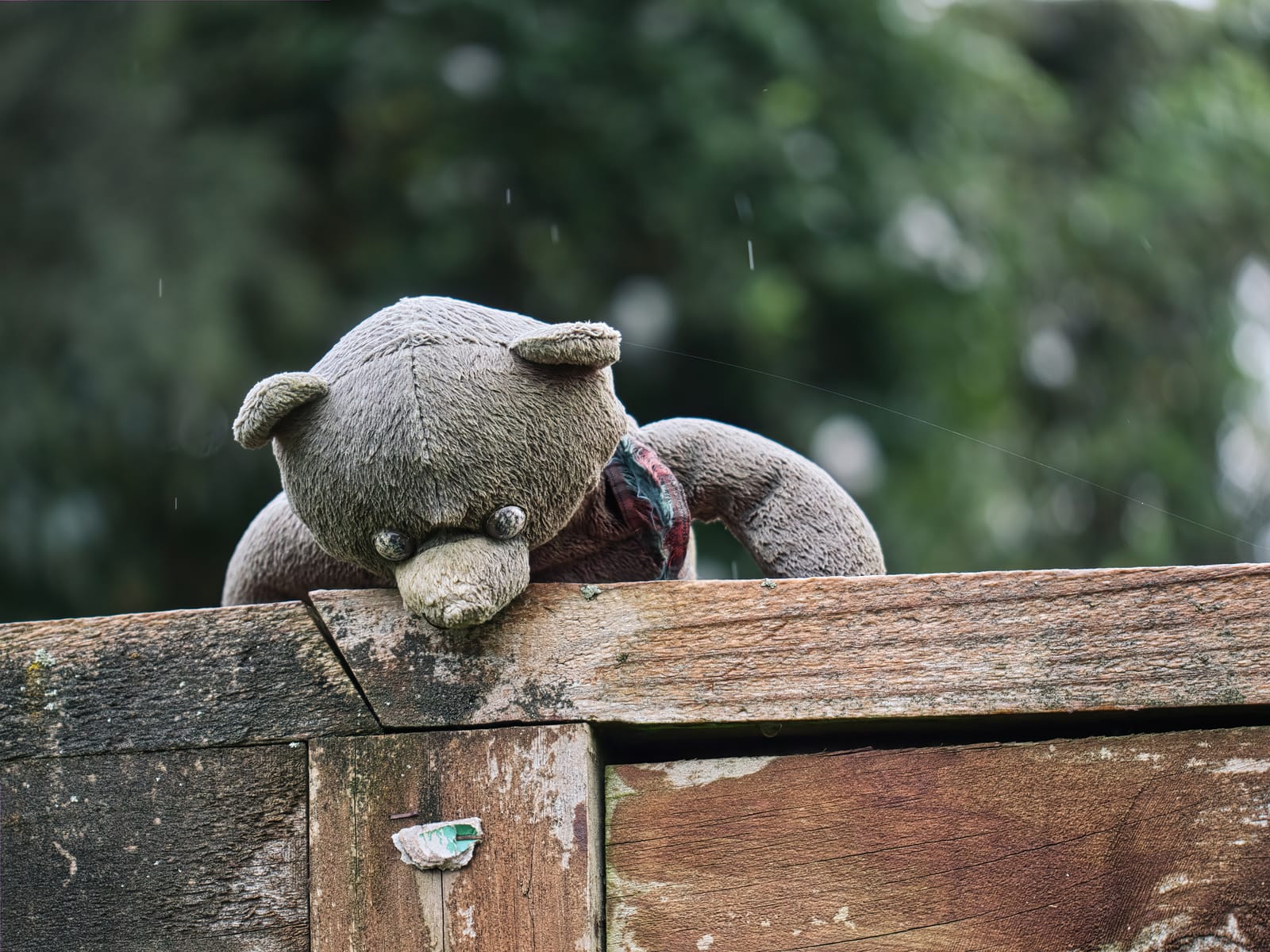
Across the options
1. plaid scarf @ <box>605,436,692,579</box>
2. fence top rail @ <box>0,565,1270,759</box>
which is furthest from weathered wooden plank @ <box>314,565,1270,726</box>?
plaid scarf @ <box>605,436,692,579</box>

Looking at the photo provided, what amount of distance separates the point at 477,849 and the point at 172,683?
41 cm

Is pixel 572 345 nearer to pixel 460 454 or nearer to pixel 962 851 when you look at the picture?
pixel 460 454

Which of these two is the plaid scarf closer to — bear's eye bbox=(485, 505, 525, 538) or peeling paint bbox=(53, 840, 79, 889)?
bear's eye bbox=(485, 505, 525, 538)

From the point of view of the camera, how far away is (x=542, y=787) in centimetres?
142

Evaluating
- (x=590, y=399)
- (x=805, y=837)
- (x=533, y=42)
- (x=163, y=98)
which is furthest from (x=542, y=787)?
(x=163, y=98)

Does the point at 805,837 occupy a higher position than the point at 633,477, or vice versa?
the point at 633,477

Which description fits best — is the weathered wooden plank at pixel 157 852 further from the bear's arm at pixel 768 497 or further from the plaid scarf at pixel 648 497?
the bear's arm at pixel 768 497

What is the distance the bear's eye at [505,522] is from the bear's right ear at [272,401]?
232 mm

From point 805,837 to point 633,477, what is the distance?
1.50ft

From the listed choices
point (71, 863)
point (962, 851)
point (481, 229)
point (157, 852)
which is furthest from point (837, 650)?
point (481, 229)

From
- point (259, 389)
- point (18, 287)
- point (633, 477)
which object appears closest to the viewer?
point (259, 389)

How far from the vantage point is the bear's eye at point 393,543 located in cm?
140

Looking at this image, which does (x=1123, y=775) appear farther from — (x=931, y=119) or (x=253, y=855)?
(x=931, y=119)

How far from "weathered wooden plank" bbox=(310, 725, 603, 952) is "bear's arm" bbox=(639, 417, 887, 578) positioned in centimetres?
39
